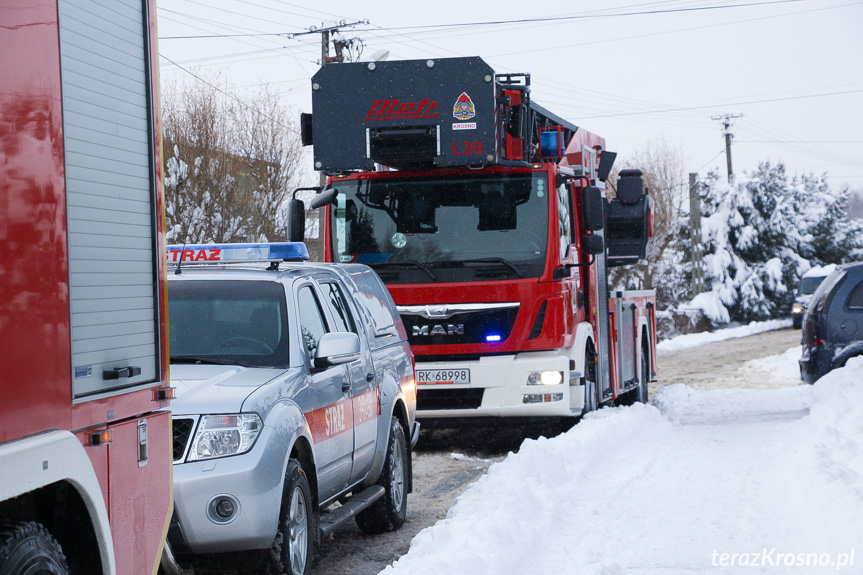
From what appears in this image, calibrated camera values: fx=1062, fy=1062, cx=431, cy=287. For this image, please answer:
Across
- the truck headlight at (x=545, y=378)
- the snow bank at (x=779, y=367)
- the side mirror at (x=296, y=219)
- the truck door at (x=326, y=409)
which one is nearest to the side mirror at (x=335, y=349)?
the truck door at (x=326, y=409)

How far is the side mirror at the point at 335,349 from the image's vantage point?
5.98 m

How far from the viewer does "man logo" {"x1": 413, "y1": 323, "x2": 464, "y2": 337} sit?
10656 mm

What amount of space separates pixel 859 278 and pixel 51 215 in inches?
446

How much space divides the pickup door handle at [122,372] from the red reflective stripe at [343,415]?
201cm

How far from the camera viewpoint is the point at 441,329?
10.7 meters

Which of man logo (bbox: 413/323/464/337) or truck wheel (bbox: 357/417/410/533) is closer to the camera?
truck wheel (bbox: 357/417/410/533)

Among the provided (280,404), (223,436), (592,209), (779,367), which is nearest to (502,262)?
(592,209)

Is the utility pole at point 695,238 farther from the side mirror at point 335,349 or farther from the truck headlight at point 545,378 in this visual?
the side mirror at point 335,349

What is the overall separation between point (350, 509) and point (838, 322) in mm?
8352

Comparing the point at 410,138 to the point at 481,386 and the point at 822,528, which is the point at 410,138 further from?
the point at 822,528

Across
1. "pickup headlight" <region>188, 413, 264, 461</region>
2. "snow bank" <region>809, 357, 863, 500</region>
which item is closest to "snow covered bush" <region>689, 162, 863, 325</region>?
"snow bank" <region>809, 357, 863, 500</region>

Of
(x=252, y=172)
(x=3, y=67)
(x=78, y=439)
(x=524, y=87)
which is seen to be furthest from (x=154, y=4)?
(x=252, y=172)

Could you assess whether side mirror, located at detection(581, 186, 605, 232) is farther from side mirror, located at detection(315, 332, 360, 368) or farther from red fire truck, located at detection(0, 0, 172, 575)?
red fire truck, located at detection(0, 0, 172, 575)

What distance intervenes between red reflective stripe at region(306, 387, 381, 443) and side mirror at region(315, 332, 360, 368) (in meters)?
0.28
